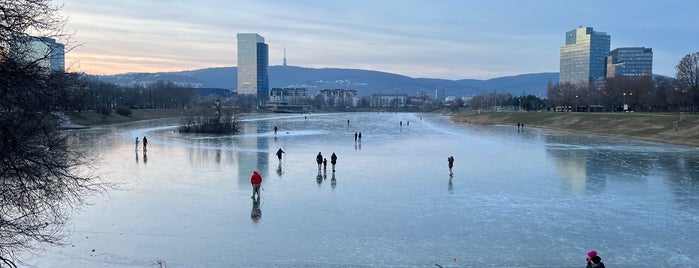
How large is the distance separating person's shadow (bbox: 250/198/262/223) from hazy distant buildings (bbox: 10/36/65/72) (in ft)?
28.8

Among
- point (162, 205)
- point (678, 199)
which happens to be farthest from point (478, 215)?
point (162, 205)

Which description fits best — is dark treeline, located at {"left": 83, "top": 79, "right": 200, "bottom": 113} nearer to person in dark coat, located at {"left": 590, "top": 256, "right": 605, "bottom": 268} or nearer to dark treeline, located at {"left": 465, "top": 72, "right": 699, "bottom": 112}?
dark treeline, located at {"left": 465, "top": 72, "right": 699, "bottom": 112}

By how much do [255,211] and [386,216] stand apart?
4397 mm

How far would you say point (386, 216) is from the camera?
56.0 ft

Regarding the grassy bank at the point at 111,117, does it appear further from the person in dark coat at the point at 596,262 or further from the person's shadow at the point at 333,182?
the person in dark coat at the point at 596,262

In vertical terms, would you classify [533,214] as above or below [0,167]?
below

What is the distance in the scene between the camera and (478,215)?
17.2 metres

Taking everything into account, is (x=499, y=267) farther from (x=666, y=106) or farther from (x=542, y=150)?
(x=666, y=106)

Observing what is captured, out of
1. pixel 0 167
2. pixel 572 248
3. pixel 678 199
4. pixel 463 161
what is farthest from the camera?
pixel 463 161

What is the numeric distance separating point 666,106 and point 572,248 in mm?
106666

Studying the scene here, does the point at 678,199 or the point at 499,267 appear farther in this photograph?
the point at 678,199

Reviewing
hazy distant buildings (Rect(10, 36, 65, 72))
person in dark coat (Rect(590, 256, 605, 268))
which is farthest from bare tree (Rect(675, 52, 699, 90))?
hazy distant buildings (Rect(10, 36, 65, 72))

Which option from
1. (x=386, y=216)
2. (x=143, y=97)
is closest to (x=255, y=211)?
(x=386, y=216)

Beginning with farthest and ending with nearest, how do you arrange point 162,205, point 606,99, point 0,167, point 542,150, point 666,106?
1. point 606,99
2. point 666,106
3. point 542,150
4. point 162,205
5. point 0,167
